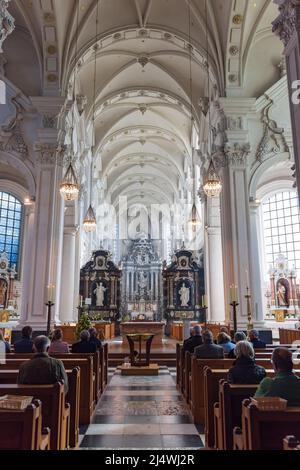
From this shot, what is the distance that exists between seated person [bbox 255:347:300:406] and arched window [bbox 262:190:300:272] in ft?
51.1

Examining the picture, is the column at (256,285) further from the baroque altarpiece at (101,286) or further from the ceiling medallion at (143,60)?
→ the baroque altarpiece at (101,286)

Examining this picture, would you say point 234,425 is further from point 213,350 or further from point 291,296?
point 291,296

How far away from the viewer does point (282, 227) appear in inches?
715

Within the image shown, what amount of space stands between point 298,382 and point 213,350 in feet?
8.47

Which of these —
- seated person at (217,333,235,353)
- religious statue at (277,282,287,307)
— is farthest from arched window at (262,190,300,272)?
seated person at (217,333,235,353)

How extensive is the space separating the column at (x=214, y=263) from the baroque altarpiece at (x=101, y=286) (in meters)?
6.88

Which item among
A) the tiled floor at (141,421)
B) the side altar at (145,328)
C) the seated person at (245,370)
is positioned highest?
the side altar at (145,328)

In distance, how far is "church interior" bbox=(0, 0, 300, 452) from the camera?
379cm

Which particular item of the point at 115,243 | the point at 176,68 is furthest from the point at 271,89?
the point at 115,243

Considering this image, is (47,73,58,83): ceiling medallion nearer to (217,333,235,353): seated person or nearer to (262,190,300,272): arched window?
(217,333,235,353): seated person

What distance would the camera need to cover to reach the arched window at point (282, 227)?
1784 centimetres

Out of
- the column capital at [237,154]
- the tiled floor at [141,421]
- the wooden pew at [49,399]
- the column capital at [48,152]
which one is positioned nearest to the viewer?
the wooden pew at [49,399]

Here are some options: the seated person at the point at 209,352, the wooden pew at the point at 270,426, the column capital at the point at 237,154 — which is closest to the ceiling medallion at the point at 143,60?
the column capital at the point at 237,154
